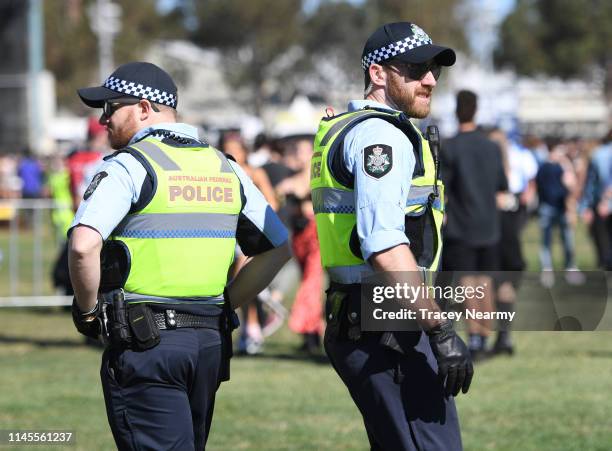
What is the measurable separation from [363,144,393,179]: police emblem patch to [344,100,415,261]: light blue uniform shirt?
0.01 metres

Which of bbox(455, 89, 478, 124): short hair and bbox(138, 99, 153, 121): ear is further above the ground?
bbox(455, 89, 478, 124): short hair

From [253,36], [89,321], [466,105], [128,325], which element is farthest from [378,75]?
[253,36]

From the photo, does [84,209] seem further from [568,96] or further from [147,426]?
[568,96]

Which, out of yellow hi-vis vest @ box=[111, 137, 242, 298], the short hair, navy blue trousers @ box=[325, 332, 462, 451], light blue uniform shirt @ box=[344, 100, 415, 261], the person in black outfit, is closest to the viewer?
light blue uniform shirt @ box=[344, 100, 415, 261]

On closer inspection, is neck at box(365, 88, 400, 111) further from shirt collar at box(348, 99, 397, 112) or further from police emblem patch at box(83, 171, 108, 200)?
police emblem patch at box(83, 171, 108, 200)

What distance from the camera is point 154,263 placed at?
4.29 m

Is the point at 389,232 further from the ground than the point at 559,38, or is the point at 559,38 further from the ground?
the point at 559,38

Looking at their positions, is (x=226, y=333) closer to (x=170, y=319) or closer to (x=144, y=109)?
(x=170, y=319)

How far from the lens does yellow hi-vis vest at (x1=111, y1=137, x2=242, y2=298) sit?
4277mm

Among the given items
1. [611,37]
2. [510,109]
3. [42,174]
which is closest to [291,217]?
[42,174]

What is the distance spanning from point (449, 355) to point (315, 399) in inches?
177

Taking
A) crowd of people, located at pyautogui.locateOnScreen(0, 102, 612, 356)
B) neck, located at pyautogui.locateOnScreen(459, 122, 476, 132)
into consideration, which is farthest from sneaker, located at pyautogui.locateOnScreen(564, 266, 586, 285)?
neck, located at pyautogui.locateOnScreen(459, 122, 476, 132)

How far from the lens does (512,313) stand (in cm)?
439

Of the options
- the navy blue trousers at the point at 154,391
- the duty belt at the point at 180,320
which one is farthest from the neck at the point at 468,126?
the navy blue trousers at the point at 154,391
